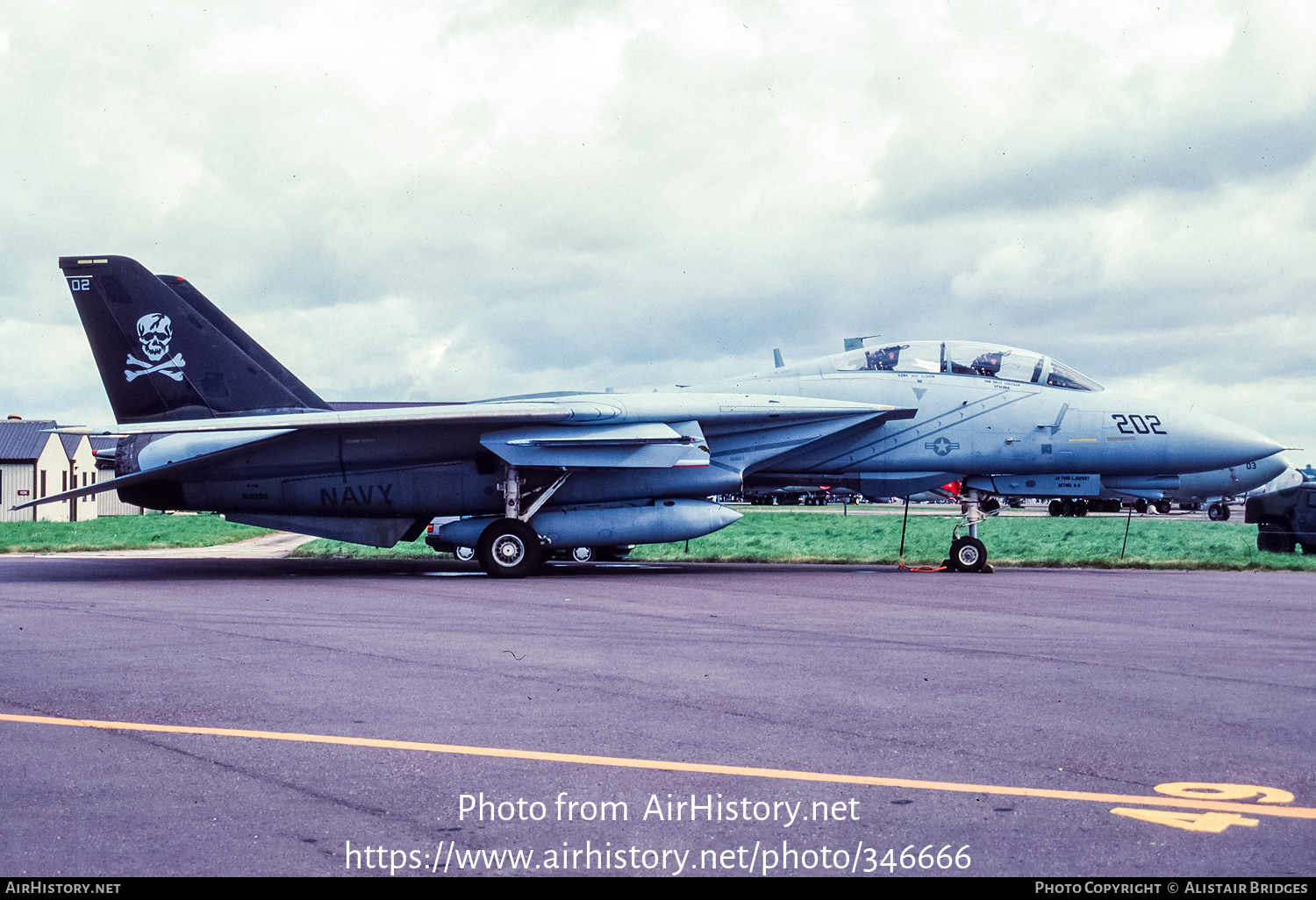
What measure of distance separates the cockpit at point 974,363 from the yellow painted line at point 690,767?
12.9m

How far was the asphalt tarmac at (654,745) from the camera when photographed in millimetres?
3309

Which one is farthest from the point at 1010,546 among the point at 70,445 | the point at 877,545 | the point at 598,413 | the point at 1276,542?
the point at 70,445

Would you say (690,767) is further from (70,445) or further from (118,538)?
(70,445)

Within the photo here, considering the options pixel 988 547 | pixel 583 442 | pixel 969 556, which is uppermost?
pixel 583 442

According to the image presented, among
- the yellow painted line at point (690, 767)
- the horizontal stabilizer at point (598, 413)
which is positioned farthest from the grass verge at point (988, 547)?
the yellow painted line at point (690, 767)

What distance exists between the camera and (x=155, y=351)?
1582cm

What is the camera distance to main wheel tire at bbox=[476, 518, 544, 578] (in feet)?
48.2

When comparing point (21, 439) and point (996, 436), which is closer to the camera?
point (996, 436)

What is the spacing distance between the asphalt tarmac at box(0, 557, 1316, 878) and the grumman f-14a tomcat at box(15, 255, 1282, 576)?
5.42 m

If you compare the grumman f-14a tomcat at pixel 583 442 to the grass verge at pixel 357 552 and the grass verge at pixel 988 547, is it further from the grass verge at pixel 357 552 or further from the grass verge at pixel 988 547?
the grass verge at pixel 357 552

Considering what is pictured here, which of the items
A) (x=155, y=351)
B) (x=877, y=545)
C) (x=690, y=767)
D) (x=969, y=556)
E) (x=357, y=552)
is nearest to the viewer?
(x=690, y=767)

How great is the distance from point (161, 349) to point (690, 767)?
46.4ft

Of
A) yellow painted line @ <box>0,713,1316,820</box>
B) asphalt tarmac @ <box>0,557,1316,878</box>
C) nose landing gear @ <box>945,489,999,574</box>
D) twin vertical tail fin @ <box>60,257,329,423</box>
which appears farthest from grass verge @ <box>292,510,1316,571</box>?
yellow painted line @ <box>0,713,1316,820</box>

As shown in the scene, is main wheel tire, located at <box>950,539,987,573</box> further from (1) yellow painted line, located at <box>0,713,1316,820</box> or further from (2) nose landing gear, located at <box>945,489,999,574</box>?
(1) yellow painted line, located at <box>0,713,1316,820</box>
